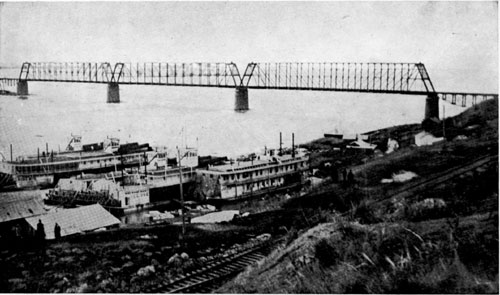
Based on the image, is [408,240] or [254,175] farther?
[254,175]

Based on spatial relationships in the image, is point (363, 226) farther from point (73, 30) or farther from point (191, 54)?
point (73, 30)

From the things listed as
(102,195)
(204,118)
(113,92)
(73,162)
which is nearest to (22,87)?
(113,92)

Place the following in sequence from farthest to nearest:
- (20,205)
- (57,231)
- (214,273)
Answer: (20,205) < (57,231) < (214,273)

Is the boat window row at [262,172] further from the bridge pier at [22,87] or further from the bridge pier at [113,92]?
the bridge pier at [22,87]

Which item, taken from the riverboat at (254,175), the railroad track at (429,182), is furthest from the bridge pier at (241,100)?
the railroad track at (429,182)

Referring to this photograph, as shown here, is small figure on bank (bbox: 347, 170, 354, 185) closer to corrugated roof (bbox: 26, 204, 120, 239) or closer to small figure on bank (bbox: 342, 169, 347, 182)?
small figure on bank (bbox: 342, 169, 347, 182)

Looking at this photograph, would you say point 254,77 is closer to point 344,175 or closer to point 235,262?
point 344,175

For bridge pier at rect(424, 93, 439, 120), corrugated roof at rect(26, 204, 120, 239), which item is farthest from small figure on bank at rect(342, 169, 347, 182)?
corrugated roof at rect(26, 204, 120, 239)
